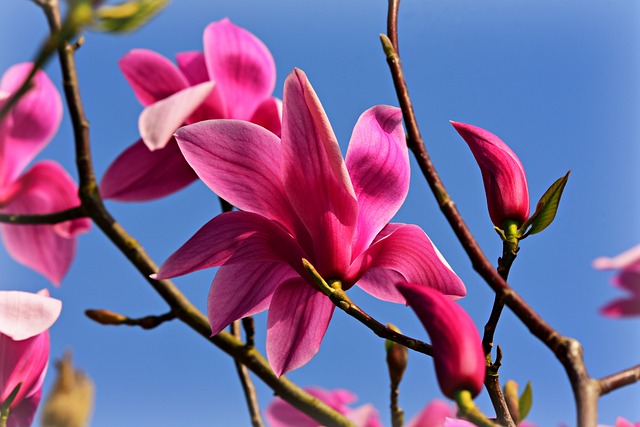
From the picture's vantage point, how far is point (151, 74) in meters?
0.93

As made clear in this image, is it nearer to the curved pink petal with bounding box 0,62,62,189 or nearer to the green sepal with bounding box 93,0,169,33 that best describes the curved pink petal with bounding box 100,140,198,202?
the curved pink petal with bounding box 0,62,62,189

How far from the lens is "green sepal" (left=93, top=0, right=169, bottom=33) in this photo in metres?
0.35

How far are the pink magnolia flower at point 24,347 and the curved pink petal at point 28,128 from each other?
42 cm

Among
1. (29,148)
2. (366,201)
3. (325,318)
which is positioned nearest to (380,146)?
(366,201)

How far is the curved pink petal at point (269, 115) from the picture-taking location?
908mm

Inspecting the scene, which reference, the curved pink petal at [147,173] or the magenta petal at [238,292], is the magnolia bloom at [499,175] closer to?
the magenta petal at [238,292]

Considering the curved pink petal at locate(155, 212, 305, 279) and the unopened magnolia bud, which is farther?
the unopened magnolia bud

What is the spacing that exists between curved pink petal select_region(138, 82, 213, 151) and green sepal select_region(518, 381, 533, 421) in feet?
1.38

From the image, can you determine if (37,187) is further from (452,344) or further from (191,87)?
(452,344)

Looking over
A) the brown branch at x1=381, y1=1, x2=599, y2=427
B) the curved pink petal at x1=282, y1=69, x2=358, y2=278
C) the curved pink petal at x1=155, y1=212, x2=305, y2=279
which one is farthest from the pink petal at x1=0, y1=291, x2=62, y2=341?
the brown branch at x1=381, y1=1, x2=599, y2=427

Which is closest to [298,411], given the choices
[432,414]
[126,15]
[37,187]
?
[432,414]

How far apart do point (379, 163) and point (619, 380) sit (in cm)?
24

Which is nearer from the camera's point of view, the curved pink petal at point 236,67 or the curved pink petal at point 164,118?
the curved pink petal at point 164,118

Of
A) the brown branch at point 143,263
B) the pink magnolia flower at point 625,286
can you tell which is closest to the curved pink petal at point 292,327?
the brown branch at point 143,263
